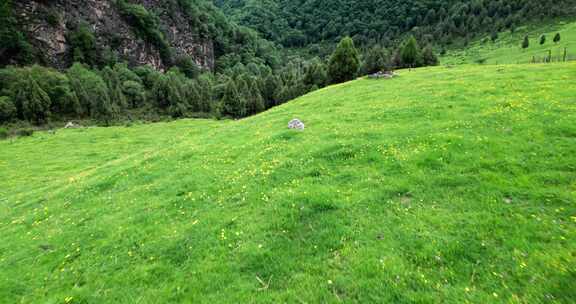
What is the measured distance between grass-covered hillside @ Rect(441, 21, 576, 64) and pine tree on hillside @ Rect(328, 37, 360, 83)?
181ft

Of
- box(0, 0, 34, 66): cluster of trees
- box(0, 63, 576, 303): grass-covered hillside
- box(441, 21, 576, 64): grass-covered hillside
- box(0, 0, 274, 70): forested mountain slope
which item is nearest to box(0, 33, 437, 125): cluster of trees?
box(0, 0, 274, 70): forested mountain slope

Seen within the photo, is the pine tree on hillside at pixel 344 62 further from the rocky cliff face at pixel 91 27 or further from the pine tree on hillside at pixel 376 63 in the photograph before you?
the rocky cliff face at pixel 91 27

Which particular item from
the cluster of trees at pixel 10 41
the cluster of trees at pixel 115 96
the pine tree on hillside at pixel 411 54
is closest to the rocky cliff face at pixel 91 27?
the cluster of trees at pixel 10 41

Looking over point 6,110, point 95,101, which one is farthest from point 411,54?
point 6,110

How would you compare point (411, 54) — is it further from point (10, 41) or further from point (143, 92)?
point (10, 41)

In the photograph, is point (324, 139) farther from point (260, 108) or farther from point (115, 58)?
point (115, 58)

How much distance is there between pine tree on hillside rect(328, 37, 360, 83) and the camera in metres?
66.9

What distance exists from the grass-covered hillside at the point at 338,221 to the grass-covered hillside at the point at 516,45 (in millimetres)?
91478

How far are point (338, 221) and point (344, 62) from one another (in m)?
65.8

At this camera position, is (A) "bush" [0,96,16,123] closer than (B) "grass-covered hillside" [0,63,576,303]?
No

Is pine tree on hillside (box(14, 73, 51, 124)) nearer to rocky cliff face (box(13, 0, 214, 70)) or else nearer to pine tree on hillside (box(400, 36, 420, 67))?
rocky cliff face (box(13, 0, 214, 70))

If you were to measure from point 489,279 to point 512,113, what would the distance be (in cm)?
1444

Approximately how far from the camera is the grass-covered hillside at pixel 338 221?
6734mm

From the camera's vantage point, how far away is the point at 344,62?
68.4 m
